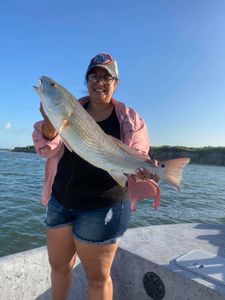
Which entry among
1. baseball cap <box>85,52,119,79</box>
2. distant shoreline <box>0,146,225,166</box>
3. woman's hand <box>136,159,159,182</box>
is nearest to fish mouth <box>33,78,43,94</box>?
baseball cap <box>85,52,119,79</box>

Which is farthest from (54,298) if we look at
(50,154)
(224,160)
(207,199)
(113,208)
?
(224,160)

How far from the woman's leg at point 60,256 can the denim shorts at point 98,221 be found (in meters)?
0.12

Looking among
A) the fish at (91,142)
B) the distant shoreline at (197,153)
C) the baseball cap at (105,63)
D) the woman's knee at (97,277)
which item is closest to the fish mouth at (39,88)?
the fish at (91,142)

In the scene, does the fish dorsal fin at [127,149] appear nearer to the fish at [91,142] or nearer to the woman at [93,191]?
the fish at [91,142]

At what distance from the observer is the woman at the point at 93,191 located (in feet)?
9.32

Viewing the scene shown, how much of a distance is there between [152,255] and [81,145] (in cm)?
196

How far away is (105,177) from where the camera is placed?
289 cm

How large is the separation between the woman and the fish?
0.39 feet

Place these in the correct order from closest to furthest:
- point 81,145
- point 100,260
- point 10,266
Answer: point 81,145, point 100,260, point 10,266

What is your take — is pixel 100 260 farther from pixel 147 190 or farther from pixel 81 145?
pixel 81 145

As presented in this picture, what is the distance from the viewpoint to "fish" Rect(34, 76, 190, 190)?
103 inches

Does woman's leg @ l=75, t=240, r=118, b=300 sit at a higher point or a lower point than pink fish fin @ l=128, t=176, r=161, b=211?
lower

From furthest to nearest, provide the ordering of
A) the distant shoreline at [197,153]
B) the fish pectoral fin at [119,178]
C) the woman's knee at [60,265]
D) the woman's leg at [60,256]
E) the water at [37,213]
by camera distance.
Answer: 1. the distant shoreline at [197,153]
2. the water at [37,213]
3. the woman's knee at [60,265]
4. the woman's leg at [60,256]
5. the fish pectoral fin at [119,178]

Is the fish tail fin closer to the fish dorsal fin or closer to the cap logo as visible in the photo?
the fish dorsal fin
